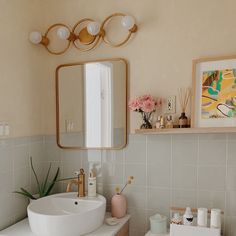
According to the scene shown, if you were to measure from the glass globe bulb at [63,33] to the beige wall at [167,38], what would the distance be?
19cm

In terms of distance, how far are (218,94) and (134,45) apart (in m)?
0.66

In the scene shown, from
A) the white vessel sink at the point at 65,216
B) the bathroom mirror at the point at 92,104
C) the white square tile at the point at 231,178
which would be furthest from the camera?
the bathroom mirror at the point at 92,104

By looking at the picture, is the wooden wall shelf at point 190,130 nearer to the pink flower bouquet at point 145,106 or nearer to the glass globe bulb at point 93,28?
the pink flower bouquet at point 145,106

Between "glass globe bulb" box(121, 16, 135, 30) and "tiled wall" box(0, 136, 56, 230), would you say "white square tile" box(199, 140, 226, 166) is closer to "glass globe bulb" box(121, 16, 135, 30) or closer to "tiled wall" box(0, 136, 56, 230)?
"glass globe bulb" box(121, 16, 135, 30)

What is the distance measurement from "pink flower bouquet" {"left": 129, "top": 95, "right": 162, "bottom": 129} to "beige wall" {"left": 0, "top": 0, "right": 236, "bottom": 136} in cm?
8

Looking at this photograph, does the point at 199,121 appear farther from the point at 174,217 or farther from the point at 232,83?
the point at 174,217

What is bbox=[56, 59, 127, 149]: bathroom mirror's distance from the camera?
203 cm

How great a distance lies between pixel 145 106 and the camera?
186cm

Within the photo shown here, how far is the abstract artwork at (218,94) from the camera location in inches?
68.8

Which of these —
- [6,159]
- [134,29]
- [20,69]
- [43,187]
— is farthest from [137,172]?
[20,69]

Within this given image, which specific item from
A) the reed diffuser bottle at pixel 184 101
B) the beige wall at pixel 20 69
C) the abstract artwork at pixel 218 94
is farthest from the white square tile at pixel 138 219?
the beige wall at pixel 20 69

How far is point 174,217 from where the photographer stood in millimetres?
1759

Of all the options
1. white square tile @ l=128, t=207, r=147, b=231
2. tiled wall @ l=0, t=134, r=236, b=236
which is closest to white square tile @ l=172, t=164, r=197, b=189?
tiled wall @ l=0, t=134, r=236, b=236

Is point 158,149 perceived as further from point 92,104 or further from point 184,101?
point 92,104
